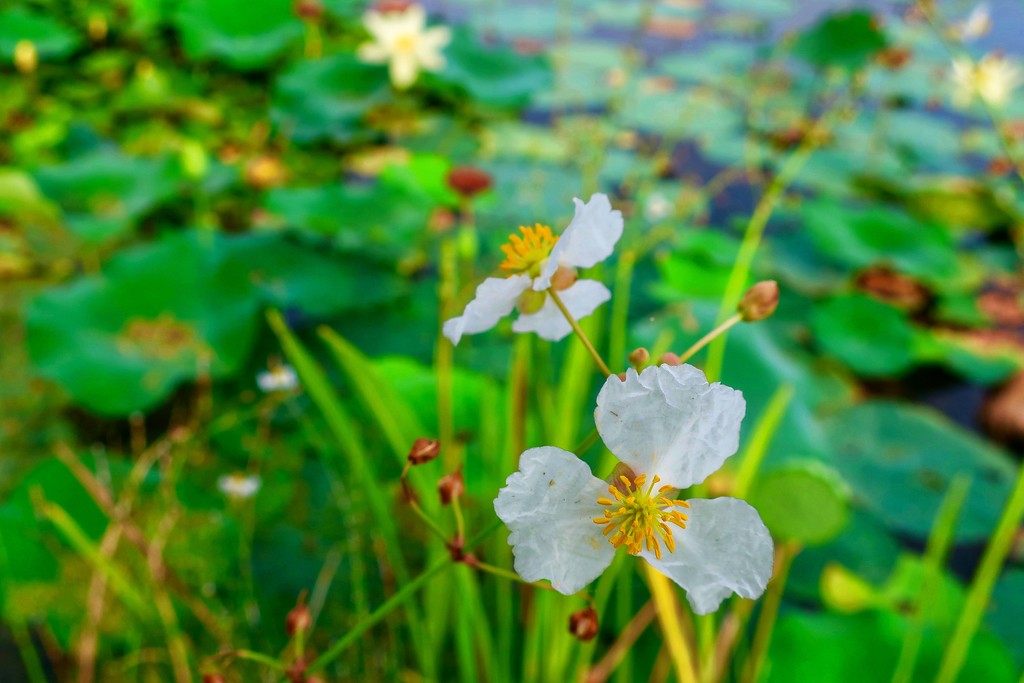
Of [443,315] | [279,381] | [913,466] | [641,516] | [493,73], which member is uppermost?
[641,516]

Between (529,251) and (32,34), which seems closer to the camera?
(529,251)

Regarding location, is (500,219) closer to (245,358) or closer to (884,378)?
(245,358)

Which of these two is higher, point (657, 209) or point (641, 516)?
point (641, 516)

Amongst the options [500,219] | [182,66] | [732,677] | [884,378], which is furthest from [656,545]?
[182,66]

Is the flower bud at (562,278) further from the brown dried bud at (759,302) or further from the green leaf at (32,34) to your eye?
the green leaf at (32,34)

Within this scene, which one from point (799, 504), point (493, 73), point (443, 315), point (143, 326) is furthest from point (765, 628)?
point (493, 73)

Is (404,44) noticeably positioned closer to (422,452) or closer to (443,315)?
(443,315)

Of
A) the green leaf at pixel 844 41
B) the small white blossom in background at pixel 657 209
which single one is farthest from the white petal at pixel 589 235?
the green leaf at pixel 844 41

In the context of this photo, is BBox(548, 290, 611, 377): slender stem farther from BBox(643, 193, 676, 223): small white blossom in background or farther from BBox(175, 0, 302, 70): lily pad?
BBox(175, 0, 302, 70): lily pad

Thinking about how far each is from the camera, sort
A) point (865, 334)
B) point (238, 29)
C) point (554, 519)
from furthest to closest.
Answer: point (238, 29) < point (865, 334) < point (554, 519)
